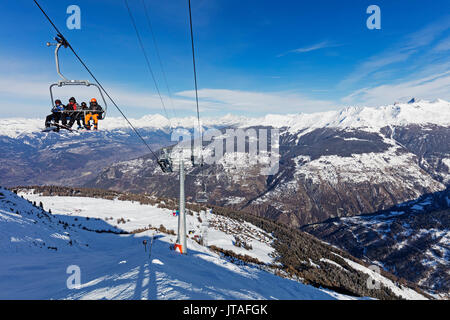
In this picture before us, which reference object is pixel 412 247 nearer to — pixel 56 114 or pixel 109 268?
pixel 109 268

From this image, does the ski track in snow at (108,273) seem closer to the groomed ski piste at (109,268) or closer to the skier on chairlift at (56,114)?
the groomed ski piste at (109,268)

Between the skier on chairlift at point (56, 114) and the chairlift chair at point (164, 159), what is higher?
the skier on chairlift at point (56, 114)

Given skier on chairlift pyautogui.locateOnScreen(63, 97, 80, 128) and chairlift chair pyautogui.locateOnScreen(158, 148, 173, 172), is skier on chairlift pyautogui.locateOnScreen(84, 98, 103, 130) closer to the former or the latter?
skier on chairlift pyautogui.locateOnScreen(63, 97, 80, 128)

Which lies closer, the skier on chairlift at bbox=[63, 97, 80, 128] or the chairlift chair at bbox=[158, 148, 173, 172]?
the skier on chairlift at bbox=[63, 97, 80, 128]

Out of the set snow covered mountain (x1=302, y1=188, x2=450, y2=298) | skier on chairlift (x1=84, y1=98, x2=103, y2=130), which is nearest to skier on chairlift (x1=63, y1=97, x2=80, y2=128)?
skier on chairlift (x1=84, y1=98, x2=103, y2=130)

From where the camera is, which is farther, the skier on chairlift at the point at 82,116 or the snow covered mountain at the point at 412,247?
the snow covered mountain at the point at 412,247

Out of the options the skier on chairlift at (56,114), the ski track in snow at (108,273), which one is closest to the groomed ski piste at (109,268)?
the ski track in snow at (108,273)

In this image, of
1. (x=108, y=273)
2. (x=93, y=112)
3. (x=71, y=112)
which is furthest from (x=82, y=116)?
(x=108, y=273)

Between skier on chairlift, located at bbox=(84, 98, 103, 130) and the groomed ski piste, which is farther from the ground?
skier on chairlift, located at bbox=(84, 98, 103, 130)

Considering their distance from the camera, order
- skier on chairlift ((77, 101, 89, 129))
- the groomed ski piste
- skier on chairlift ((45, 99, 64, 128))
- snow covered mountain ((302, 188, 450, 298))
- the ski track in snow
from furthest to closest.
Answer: snow covered mountain ((302, 188, 450, 298)), skier on chairlift ((77, 101, 89, 129)), skier on chairlift ((45, 99, 64, 128)), the groomed ski piste, the ski track in snow

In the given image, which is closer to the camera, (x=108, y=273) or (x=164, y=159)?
(x=108, y=273)
